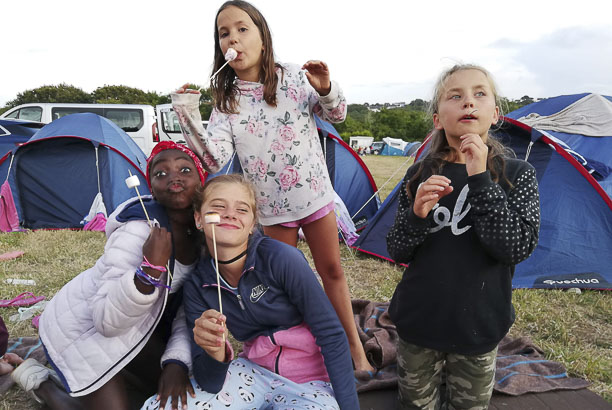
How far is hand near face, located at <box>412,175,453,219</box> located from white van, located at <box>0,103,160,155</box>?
1016 centimetres

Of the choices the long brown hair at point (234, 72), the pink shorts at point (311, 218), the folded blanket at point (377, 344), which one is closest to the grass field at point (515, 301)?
the folded blanket at point (377, 344)

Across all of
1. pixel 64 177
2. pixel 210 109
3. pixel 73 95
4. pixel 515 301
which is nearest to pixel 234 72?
pixel 515 301

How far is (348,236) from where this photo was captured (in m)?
5.11

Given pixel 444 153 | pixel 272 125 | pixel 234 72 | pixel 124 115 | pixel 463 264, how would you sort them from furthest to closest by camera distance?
pixel 124 115 → pixel 234 72 → pixel 272 125 → pixel 444 153 → pixel 463 264

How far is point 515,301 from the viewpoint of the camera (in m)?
3.29

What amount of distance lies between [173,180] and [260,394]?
0.99m

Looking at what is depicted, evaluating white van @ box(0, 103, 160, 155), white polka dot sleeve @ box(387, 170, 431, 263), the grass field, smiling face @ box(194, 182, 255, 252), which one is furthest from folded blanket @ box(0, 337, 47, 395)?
white van @ box(0, 103, 160, 155)

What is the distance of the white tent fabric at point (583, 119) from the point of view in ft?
14.9

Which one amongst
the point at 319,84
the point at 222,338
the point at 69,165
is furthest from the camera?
the point at 69,165

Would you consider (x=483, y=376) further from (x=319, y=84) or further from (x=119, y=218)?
(x=119, y=218)

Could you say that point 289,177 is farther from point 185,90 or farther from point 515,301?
point 515,301

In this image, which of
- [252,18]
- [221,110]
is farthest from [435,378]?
[252,18]

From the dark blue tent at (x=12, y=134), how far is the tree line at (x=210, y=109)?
17783 mm

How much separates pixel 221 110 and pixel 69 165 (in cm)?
495
